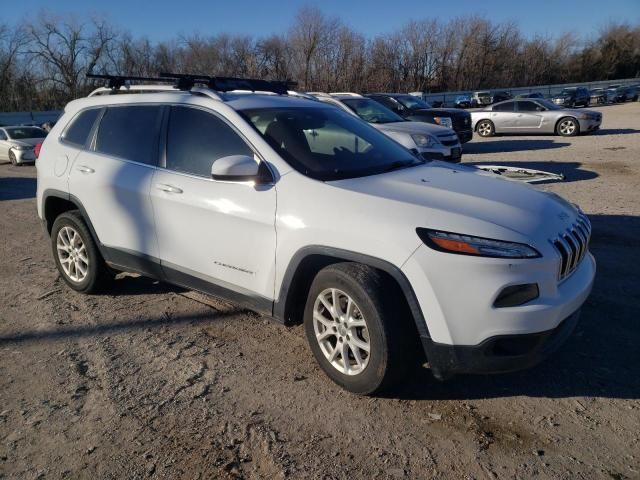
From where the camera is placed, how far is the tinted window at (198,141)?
3704 millimetres

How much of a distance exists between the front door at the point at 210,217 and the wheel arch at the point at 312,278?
0.13 meters

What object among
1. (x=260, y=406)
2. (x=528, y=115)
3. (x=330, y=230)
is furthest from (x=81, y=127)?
(x=528, y=115)

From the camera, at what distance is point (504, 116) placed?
19.6 meters

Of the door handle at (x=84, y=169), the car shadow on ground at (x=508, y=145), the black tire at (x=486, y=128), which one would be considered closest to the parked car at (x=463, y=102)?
the black tire at (x=486, y=128)

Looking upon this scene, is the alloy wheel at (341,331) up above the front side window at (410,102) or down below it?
below

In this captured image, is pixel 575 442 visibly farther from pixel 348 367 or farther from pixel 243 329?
pixel 243 329

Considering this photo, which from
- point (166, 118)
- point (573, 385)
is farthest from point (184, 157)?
point (573, 385)

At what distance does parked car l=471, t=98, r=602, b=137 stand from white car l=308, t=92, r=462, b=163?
30.4ft

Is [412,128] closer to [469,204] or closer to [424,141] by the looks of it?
[424,141]

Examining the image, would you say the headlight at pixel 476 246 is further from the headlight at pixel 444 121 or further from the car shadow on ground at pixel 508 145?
the car shadow on ground at pixel 508 145

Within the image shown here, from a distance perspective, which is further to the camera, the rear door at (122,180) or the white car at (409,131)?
the white car at (409,131)

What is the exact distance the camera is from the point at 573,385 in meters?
3.23

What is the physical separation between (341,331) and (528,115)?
1849 cm

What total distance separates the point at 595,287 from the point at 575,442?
7.68 ft
